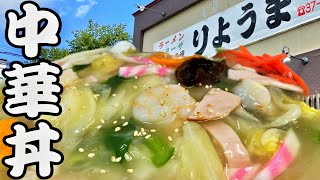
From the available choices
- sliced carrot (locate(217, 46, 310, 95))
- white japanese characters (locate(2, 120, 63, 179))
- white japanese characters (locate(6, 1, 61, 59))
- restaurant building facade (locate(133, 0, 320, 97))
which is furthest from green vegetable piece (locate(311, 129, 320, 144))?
restaurant building facade (locate(133, 0, 320, 97))

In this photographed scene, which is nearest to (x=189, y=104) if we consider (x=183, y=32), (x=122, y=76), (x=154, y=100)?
(x=154, y=100)

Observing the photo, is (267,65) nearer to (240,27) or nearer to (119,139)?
(119,139)

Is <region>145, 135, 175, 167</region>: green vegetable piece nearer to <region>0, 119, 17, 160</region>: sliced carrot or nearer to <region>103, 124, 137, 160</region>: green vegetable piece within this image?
<region>103, 124, 137, 160</region>: green vegetable piece

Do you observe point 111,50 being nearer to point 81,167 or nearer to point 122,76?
point 122,76

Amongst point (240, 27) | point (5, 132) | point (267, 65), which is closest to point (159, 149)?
point (5, 132)

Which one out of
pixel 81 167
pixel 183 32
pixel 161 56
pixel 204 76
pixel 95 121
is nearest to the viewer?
pixel 81 167

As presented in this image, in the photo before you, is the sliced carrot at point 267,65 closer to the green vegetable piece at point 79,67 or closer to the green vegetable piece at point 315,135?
the green vegetable piece at point 315,135
